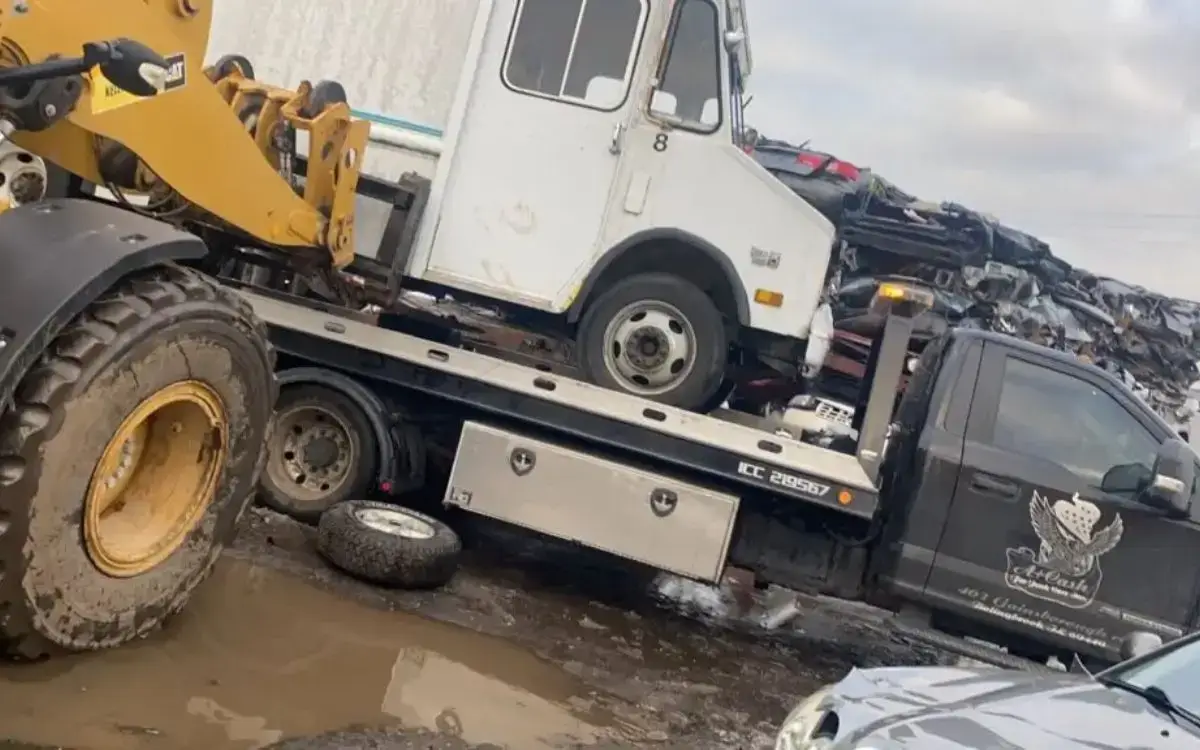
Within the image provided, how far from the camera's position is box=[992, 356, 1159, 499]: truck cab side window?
19.9 ft

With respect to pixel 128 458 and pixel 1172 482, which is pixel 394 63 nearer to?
pixel 128 458

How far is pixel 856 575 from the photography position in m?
6.41

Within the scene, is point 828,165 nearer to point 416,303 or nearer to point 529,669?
point 416,303

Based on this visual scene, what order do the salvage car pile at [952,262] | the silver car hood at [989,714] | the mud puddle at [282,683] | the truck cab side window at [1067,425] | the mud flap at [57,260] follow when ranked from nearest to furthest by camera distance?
the silver car hood at [989,714]
the mud flap at [57,260]
the mud puddle at [282,683]
the truck cab side window at [1067,425]
the salvage car pile at [952,262]

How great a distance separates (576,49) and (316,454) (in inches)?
106

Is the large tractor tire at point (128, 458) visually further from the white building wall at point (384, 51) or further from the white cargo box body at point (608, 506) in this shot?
the white building wall at point (384, 51)

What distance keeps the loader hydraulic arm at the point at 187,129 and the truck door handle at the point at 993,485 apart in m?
3.50

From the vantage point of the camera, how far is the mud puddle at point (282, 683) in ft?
11.9

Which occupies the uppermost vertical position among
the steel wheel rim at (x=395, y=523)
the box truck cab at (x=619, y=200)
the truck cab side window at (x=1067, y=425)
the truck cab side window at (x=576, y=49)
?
the truck cab side window at (x=576, y=49)

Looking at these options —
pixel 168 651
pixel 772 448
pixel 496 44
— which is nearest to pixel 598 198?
pixel 496 44

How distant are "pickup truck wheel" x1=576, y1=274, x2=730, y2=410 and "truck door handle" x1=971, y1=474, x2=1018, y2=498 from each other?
4.87 feet

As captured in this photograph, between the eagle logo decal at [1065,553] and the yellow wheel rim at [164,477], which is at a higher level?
the eagle logo decal at [1065,553]

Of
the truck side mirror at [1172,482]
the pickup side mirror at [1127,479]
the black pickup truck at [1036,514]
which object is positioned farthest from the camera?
the black pickup truck at [1036,514]

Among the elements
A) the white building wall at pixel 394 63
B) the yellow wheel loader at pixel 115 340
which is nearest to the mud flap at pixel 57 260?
the yellow wheel loader at pixel 115 340
